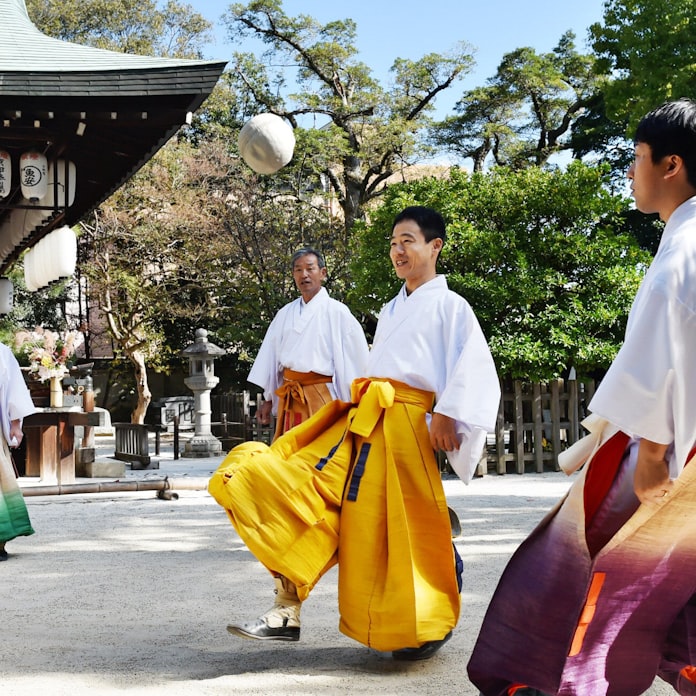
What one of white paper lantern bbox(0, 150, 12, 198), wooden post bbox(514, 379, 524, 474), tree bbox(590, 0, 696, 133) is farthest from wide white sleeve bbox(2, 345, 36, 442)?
A: tree bbox(590, 0, 696, 133)

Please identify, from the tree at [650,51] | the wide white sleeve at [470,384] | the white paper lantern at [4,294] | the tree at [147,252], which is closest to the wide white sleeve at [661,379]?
the wide white sleeve at [470,384]

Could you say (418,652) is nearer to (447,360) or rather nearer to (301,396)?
(447,360)

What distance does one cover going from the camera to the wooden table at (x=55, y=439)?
1000 centimetres

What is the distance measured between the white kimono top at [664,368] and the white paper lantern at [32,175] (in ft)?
22.6

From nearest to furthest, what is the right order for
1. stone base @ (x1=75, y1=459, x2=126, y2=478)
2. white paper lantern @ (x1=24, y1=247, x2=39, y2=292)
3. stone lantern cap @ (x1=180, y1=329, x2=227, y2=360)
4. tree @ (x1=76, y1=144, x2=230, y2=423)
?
white paper lantern @ (x1=24, y1=247, x2=39, y2=292), stone base @ (x1=75, y1=459, x2=126, y2=478), stone lantern cap @ (x1=180, y1=329, x2=227, y2=360), tree @ (x1=76, y1=144, x2=230, y2=423)

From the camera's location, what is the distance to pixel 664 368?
2.00m

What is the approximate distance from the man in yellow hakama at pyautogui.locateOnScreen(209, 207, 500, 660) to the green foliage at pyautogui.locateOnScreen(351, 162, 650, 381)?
22.6 feet

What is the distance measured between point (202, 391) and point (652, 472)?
42.1 ft

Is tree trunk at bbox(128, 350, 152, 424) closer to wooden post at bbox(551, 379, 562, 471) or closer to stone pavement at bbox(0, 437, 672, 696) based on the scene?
wooden post at bbox(551, 379, 562, 471)

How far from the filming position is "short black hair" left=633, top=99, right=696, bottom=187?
2.18 meters

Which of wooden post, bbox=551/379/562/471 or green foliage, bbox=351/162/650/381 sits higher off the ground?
green foliage, bbox=351/162/650/381

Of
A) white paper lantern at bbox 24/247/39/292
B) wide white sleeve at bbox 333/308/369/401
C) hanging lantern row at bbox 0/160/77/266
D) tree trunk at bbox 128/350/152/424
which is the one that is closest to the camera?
wide white sleeve at bbox 333/308/369/401

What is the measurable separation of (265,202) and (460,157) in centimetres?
655

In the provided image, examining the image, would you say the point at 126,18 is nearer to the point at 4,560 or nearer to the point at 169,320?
the point at 169,320
